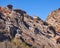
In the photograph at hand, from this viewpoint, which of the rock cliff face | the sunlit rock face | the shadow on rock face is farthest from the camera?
the sunlit rock face

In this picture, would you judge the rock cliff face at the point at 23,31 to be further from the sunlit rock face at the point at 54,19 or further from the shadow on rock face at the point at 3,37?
the sunlit rock face at the point at 54,19

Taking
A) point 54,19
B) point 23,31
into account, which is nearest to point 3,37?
point 23,31

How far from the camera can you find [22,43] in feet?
217

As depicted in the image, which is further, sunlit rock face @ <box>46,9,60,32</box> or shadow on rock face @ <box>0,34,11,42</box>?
sunlit rock face @ <box>46,9,60,32</box>

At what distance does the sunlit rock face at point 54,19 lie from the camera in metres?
96.5

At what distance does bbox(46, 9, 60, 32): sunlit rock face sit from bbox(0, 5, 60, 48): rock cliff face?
6648 mm

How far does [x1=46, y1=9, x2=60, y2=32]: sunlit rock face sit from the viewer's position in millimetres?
96488

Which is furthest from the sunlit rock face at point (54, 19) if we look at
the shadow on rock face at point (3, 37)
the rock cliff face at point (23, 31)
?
the shadow on rock face at point (3, 37)

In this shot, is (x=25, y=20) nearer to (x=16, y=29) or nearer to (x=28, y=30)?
(x=28, y=30)

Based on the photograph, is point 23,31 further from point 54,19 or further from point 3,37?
point 54,19

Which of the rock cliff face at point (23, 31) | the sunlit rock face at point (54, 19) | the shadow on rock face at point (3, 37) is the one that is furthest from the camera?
the sunlit rock face at point (54, 19)

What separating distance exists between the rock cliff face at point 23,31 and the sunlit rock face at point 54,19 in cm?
665

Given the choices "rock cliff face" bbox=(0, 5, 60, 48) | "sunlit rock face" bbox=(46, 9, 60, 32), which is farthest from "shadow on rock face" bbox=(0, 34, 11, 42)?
"sunlit rock face" bbox=(46, 9, 60, 32)

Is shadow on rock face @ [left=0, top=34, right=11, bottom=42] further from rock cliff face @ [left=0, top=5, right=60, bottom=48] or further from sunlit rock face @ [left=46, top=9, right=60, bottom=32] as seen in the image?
sunlit rock face @ [left=46, top=9, right=60, bottom=32]
